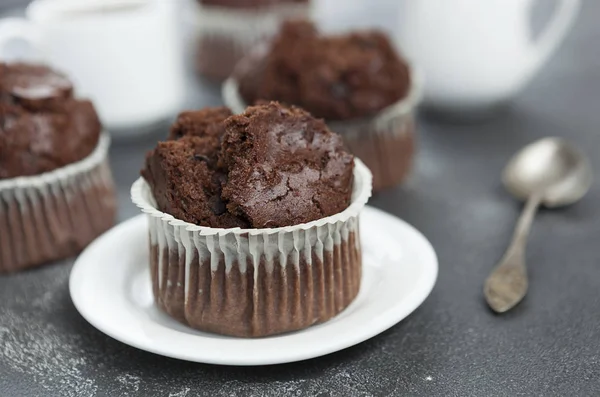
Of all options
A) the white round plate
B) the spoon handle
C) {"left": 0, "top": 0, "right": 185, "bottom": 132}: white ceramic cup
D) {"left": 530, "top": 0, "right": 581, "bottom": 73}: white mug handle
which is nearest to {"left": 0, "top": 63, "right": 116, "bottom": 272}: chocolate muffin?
the white round plate

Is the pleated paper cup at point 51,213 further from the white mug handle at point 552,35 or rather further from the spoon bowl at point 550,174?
the white mug handle at point 552,35

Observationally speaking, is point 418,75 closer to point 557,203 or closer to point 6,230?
point 557,203

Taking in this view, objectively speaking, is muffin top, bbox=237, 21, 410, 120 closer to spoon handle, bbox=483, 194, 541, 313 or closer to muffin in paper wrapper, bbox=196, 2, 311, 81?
spoon handle, bbox=483, 194, 541, 313

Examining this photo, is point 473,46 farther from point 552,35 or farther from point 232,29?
point 232,29

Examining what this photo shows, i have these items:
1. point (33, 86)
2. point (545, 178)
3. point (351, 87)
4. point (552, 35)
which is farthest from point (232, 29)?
point (545, 178)

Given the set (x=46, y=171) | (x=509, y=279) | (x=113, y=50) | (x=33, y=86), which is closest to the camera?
(x=509, y=279)

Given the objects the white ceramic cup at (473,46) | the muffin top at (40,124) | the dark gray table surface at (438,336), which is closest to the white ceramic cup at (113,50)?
the dark gray table surface at (438,336)
